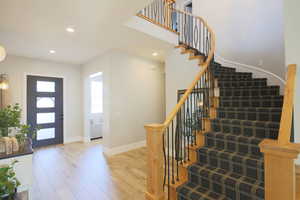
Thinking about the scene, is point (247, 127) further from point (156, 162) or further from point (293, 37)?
point (156, 162)

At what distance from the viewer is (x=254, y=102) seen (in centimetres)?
272

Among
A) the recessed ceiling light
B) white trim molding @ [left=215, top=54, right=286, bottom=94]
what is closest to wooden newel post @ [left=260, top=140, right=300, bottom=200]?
white trim molding @ [left=215, top=54, right=286, bottom=94]

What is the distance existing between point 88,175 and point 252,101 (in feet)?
11.2

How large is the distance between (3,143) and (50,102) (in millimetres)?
3645

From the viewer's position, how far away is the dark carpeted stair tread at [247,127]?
2.05 metres

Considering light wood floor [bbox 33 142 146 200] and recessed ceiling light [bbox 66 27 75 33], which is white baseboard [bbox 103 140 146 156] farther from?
recessed ceiling light [bbox 66 27 75 33]

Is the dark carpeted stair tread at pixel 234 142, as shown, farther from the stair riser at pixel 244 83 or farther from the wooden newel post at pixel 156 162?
the stair riser at pixel 244 83

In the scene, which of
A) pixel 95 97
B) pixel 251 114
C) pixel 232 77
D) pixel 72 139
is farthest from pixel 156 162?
pixel 95 97

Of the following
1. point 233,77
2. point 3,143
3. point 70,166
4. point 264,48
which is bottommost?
point 70,166

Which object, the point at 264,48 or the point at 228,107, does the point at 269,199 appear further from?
the point at 264,48

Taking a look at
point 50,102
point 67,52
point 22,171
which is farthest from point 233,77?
point 50,102

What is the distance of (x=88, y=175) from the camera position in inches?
114

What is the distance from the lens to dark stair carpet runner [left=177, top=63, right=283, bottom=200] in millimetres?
1705

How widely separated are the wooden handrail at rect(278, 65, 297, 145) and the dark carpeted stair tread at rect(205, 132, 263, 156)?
2.37ft
